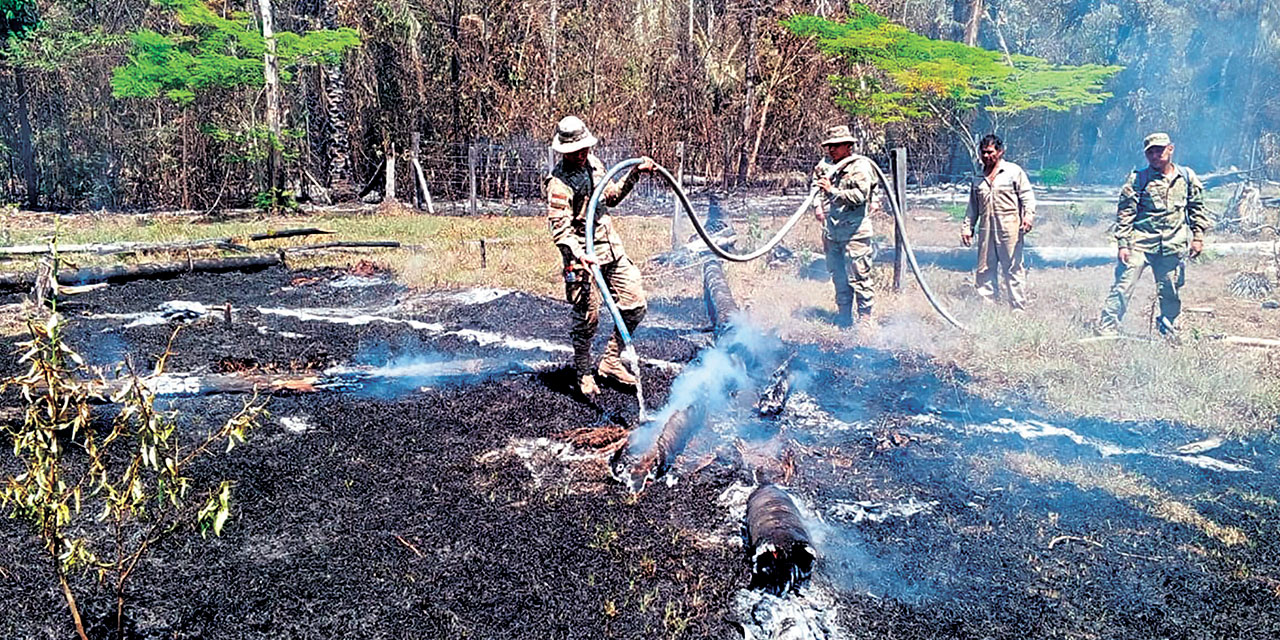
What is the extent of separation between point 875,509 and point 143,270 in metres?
9.81

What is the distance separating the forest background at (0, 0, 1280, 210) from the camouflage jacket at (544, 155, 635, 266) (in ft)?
26.9

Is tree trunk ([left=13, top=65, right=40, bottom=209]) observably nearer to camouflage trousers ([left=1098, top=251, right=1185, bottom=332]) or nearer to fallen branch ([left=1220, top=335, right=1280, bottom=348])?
camouflage trousers ([left=1098, top=251, right=1185, bottom=332])

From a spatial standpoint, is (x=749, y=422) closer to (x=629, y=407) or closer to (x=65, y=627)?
(x=629, y=407)

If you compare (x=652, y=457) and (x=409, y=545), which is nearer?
(x=409, y=545)

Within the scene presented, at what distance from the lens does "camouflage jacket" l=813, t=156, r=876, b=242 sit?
300 inches

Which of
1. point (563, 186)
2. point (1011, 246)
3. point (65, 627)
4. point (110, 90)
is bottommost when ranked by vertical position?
point (65, 627)

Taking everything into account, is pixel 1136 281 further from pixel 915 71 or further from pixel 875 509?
pixel 915 71

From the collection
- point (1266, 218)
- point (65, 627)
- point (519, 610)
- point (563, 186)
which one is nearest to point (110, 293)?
point (563, 186)

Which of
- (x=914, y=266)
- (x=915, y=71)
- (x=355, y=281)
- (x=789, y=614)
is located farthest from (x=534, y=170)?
(x=789, y=614)

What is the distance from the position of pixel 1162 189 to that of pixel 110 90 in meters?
18.3

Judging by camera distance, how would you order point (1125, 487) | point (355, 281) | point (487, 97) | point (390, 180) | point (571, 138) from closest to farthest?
point (1125, 487) < point (571, 138) < point (355, 281) < point (390, 180) < point (487, 97)

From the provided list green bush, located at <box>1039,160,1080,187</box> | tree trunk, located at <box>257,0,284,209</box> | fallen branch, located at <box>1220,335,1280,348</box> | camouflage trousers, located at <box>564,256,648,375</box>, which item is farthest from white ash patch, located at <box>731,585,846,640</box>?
green bush, located at <box>1039,160,1080,187</box>

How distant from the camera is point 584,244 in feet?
19.4

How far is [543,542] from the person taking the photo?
402 centimetres
